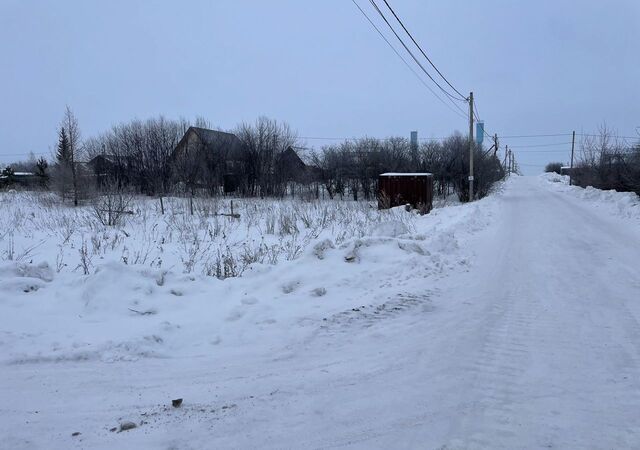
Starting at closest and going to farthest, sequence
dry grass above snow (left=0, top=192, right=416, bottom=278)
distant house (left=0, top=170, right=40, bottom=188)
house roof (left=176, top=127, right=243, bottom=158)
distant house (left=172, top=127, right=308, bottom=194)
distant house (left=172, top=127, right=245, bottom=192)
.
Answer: dry grass above snow (left=0, top=192, right=416, bottom=278)
distant house (left=172, top=127, right=245, bottom=192)
distant house (left=172, top=127, right=308, bottom=194)
house roof (left=176, top=127, right=243, bottom=158)
distant house (left=0, top=170, right=40, bottom=188)

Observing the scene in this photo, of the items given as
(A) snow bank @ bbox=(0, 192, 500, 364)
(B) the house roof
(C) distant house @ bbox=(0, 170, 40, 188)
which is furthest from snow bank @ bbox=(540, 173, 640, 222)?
(C) distant house @ bbox=(0, 170, 40, 188)

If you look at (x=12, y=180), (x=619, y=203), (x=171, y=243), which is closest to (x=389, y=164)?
(x=619, y=203)

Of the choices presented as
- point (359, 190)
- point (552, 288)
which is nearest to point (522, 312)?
point (552, 288)

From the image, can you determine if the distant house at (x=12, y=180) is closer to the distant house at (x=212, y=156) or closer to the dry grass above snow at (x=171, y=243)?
the distant house at (x=212, y=156)

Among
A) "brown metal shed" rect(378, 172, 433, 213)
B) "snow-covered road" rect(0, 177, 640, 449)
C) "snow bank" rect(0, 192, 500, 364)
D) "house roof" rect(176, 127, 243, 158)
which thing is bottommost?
"snow-covered road" rect(0, 177, 640, 449)

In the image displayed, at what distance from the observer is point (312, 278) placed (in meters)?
6.69

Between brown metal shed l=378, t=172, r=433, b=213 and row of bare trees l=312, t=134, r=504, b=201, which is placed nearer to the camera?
brown metal shed l=378, t=172, r=433, b=213

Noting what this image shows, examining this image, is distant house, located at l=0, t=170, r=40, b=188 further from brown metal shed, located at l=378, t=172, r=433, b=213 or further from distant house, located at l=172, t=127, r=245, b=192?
brown metal shed, located at l=378, t=172, r=433, b=213

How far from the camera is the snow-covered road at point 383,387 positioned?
3.03 metres

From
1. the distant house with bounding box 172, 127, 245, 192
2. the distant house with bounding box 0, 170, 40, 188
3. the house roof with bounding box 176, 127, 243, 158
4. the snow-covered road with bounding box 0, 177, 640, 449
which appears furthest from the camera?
the distant house with bounding box 0, 170, 40, 188

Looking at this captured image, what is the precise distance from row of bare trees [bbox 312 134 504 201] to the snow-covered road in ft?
97.9

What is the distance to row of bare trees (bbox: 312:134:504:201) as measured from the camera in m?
34.8

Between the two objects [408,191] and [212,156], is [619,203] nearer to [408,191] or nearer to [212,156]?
[408,191]

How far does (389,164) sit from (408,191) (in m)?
14.1
